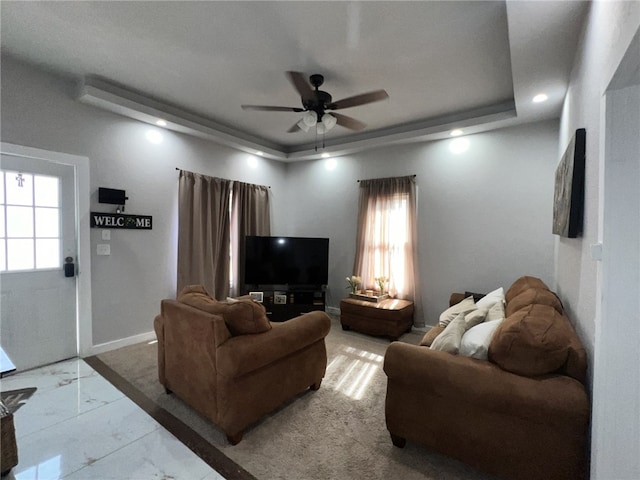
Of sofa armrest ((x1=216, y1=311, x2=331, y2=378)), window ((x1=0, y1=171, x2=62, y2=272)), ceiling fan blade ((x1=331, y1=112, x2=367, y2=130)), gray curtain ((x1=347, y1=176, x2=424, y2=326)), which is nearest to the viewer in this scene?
sofa armrest ((x1=216, y1=311, x2=331, y2=378))

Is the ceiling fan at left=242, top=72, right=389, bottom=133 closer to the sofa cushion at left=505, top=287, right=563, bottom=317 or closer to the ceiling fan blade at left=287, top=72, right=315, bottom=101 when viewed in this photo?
the ceiling fan blade at left=287, top=72, right=315, bottom=101

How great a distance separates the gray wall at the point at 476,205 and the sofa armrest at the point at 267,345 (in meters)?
2.42

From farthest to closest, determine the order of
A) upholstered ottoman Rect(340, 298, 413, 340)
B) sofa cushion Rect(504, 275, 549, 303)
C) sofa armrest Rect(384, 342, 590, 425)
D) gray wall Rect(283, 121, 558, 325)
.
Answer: upholstered ottoman Rect(340, 298, 413, 340), gray wall Rect(283, 121, 558, 325), sofa cushion Rect(504, 275, 549, 303), sofa armrest Rect(384, 342, 590, 425)

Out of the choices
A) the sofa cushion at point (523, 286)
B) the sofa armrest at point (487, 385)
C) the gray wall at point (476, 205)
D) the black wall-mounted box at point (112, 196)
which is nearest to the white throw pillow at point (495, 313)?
the sofa cushion at point (523, 286)

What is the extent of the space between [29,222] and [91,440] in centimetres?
223

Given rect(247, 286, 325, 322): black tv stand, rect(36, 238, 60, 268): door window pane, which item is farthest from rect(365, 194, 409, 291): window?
rect(36, 238, 60, 268): door window pane

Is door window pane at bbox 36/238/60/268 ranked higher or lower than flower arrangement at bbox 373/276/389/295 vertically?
higher

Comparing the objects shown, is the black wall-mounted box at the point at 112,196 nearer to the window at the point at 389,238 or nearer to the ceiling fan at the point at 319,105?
the ceiling fan at the point at 319,105

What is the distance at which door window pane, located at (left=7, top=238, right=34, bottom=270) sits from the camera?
278cm

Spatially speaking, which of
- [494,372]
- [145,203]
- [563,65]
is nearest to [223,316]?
[494,372]

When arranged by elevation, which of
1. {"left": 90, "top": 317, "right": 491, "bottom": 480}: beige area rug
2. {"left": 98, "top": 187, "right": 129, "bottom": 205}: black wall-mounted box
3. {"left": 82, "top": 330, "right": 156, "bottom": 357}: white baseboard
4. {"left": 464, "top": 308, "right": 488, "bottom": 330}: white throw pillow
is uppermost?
{"left": 98, "top": 187, "right": 129, "bottom": 205}: black wall-mounted box

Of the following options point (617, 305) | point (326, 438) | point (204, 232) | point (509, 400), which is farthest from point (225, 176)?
point (617, 305)

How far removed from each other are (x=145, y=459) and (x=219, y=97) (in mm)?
3467

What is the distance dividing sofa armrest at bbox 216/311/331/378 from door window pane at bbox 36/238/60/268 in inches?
98.1
